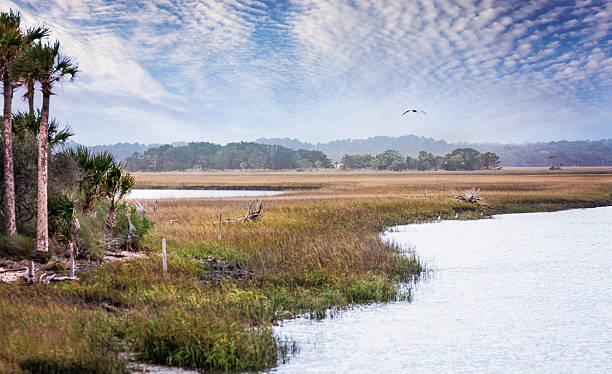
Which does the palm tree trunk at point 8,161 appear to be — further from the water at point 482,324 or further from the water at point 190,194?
the water at point 190,194

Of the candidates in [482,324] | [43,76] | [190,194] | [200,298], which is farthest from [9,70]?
[190,194]

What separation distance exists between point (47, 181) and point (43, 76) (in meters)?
3.98

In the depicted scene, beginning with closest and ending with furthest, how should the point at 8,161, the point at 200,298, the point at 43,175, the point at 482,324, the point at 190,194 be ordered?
the point at 482,324, the point at 200,298, the point at 43,175, the point at 8,161, the point at 190,194

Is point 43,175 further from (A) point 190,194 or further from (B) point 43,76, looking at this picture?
(A) point 190,194

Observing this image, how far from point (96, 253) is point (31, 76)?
598 cm

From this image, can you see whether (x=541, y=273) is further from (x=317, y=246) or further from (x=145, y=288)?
(x=145, y=288)

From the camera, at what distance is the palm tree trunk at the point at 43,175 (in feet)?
48.6

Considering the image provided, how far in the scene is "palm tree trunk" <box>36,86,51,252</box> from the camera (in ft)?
48.6

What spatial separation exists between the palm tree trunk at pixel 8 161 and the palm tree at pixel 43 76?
1369mm

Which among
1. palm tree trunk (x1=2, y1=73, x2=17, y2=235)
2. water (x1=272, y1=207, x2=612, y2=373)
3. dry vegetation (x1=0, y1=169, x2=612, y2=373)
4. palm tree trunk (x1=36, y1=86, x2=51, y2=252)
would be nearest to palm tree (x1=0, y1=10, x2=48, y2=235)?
palm tree trunk (x1=2, y1=73, x2=17, y2=235)

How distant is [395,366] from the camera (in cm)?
923

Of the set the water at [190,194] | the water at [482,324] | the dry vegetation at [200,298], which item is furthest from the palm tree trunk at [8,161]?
the water at [190,194]

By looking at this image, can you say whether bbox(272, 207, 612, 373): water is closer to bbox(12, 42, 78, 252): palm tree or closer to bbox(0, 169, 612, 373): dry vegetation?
bbox(0, 169, 612, 373): dry vegetation

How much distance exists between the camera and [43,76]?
1481 cm
